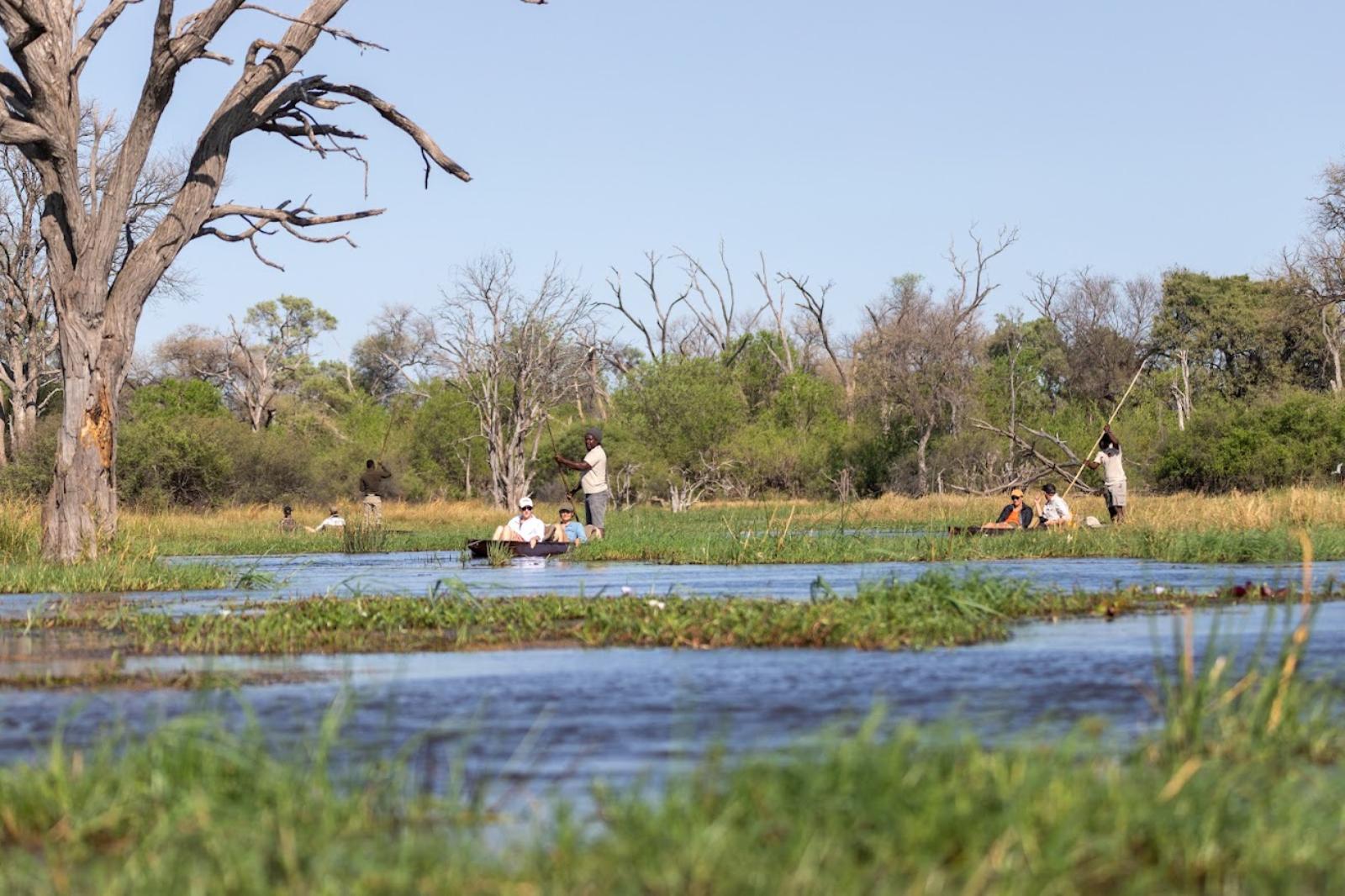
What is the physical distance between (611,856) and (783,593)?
12438 millimetres

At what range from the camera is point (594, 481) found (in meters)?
26.8

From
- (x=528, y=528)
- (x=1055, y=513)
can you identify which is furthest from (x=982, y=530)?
(x=528, y=528)

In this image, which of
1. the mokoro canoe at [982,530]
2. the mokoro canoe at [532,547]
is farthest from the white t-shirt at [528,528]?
the mokoro canoe at [982,530]

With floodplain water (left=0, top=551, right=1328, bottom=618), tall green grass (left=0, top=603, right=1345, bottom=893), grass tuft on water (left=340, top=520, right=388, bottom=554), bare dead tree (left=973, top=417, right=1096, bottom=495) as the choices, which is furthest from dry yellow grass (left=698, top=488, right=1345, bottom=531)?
tall green grass (left=0, top=603, right=1345, bottom=893)

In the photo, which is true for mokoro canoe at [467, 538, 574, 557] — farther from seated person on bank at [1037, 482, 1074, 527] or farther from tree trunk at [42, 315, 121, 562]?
seated person on bank at [1037, 482, 1074, 527]

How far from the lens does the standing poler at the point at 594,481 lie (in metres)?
26.3

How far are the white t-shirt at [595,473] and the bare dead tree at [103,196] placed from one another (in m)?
6.89

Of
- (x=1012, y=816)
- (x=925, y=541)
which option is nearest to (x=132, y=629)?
(x=1012, y=816)

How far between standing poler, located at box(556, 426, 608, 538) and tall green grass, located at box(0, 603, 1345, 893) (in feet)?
64.6

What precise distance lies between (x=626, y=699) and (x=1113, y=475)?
861 inches

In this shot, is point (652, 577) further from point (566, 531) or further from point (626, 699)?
point (626, 699)

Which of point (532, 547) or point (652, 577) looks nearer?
point (652, 577)

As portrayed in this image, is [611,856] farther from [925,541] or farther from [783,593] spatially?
[925,541]

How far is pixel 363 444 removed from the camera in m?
67.6
